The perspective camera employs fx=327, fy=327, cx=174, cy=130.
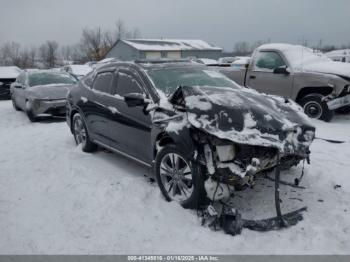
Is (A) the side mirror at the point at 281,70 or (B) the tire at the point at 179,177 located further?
(A) the side mirror at the point at 281,70

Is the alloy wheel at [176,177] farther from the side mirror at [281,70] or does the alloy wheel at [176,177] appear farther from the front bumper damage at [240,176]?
the side mirror at [281,70]

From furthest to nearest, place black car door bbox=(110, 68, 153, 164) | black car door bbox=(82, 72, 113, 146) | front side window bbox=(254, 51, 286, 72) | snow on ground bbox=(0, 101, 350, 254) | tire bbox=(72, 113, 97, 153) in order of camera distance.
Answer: front side window bbox=(254, 51, 286, 72), tire bbox=(72, 113, 97, 153), black car door bbox=(82, 72, 113, 146), black car door bbox=(110, 68, 153, 164), snow on ground bbox=(0, 101, 350, 254)

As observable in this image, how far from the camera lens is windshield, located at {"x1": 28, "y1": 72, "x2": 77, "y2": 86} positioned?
34.2ft

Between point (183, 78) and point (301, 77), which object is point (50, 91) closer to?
point (183, 78)

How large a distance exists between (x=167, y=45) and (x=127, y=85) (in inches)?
1775

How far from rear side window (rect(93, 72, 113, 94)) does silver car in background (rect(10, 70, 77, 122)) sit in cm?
394

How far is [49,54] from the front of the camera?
66625 mm

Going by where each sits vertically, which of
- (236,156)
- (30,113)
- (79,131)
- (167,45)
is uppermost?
(167,45)

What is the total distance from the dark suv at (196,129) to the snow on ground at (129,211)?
40 cm

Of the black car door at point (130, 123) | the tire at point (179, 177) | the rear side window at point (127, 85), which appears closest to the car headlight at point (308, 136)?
the tire at point (179, 177)

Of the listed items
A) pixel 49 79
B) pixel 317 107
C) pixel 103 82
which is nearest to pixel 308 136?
pixel 103 82

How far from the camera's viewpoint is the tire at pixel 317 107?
7770mm

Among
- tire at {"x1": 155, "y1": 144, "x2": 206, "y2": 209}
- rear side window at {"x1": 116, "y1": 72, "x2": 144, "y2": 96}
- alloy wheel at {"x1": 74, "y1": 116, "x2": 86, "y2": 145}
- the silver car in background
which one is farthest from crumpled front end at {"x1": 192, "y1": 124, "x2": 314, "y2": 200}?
the silver car in background

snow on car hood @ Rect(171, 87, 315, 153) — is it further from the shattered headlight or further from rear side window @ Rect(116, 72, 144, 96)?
rear side window @ Rect(116, 72, 144, 96)
